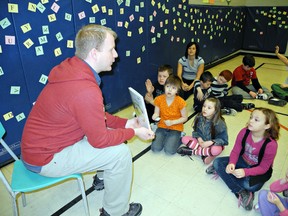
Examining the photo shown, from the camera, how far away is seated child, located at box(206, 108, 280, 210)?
166 cm

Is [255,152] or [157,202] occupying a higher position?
[255,152]

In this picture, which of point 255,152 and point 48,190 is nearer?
point 255,152

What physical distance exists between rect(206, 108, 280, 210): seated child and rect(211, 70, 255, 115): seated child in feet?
4.64

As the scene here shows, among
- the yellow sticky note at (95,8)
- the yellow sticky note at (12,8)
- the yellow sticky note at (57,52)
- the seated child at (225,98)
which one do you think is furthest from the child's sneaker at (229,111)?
the yellow sticky note at (12,8)

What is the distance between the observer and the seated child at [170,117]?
7.65 feet

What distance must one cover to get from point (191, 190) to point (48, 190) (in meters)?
1.20

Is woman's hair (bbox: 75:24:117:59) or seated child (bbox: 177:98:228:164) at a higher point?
woman's hair (bbox: 75:24:117:59)

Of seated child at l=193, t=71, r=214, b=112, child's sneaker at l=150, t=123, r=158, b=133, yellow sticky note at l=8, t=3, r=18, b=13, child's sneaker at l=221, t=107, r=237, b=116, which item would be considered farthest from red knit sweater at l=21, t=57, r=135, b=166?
child's sneaker at l=221, t=107, r=237, b=116

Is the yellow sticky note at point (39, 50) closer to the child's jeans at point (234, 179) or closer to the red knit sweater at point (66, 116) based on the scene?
the red knit sweater at point (66, 116)

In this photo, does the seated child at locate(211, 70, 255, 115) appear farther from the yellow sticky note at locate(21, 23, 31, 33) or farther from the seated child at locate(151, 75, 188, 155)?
the yellow sticky note at locate(21, 23, 31, 33)

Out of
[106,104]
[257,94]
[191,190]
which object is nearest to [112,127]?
[191,190]

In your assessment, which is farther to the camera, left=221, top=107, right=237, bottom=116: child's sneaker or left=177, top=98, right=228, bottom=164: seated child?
left=221, top=107, right=237, bottom=116: child's sneaker

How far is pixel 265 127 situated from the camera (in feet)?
5.49

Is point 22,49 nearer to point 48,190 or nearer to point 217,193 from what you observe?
point 48,190
